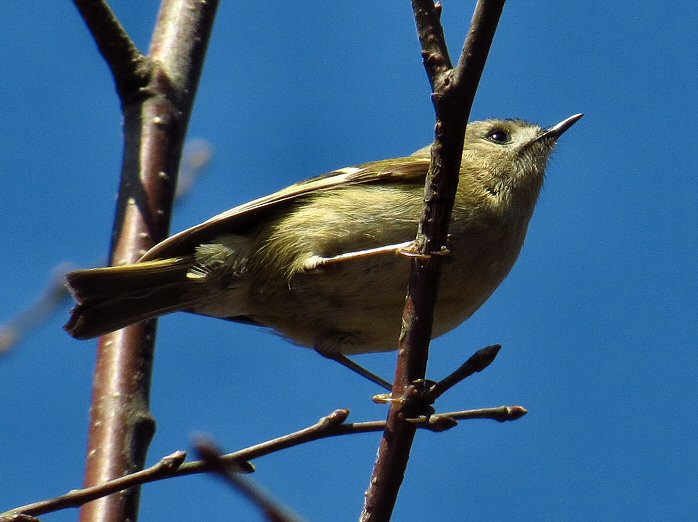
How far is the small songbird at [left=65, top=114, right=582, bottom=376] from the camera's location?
150 inches

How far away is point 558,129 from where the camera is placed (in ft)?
16.9

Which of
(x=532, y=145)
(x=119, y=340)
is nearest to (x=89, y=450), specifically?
(x=119, y=340)

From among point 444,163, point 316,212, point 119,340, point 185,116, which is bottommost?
point 444,163

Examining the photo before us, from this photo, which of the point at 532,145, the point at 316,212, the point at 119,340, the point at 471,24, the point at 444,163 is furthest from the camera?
the point at 532,145

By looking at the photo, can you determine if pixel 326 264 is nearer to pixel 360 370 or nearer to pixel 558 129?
pixel 360 370

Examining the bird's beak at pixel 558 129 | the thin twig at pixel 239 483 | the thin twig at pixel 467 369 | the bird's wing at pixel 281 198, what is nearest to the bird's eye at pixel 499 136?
the bird's beak at pixel 558 129

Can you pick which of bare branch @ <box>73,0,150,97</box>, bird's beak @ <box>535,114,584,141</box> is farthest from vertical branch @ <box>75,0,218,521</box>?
bird's beak @ <box>535,114,584,141</box>

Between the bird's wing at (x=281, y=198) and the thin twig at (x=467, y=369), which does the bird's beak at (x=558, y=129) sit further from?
the thin twig at (x=467, y=369)

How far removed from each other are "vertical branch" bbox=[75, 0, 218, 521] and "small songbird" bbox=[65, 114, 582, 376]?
142mm

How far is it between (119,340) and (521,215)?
72.0 inches

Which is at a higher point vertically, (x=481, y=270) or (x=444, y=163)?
(x=481, y=270)

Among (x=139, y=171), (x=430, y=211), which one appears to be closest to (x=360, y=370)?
(x=139, y=171)

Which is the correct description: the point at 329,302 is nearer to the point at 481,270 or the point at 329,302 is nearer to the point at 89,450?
the point at 481,270

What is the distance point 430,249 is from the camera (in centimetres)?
240
